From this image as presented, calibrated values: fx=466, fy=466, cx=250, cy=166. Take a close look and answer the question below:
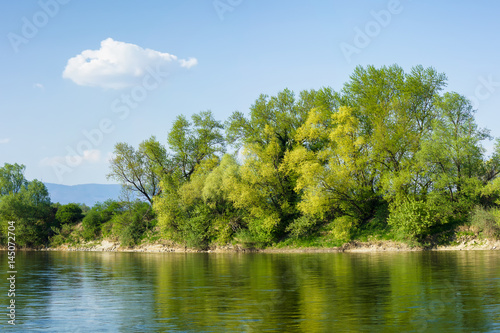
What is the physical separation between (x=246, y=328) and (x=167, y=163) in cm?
6717

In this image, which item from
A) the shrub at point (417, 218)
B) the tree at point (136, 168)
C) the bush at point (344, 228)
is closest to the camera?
the shrub at point (417, 218)

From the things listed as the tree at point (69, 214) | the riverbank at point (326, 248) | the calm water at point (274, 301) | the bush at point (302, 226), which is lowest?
the riverbank at point (326, 248)

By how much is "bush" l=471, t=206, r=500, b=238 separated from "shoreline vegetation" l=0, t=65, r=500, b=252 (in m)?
0.10

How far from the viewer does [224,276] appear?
29.1 m

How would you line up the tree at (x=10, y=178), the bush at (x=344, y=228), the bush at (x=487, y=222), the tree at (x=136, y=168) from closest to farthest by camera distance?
the bush at (x=487, y=222) → the bush at (x=344, y=228) → the tree at (x=136, y=168) → the tree at (x=10, y=178)

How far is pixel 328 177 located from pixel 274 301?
3520 centimetres

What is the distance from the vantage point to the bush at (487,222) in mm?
44562

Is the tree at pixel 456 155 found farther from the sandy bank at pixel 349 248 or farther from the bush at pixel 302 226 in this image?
the bush at pixel 302 226

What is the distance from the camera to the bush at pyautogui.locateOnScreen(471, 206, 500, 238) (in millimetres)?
44562

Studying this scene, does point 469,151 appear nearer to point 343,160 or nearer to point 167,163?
point 343,160

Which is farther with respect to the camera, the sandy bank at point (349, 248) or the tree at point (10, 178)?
the tree at point (10, 178)

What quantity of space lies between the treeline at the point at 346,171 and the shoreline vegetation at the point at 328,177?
0.14 m

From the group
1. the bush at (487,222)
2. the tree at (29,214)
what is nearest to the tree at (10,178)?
the tree at (29,214)

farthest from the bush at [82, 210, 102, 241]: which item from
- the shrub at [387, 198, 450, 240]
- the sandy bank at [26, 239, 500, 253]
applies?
the shrub at [387, 198, 450, 240]
